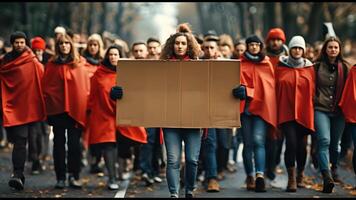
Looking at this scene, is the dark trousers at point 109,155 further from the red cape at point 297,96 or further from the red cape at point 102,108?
the red cape at point 297,96

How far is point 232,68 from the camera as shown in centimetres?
939

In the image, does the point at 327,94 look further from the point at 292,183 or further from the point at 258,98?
the point at 292,183

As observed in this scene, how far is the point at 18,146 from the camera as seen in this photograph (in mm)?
11055

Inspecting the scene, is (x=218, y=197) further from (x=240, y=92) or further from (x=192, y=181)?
(x=240, y=92)

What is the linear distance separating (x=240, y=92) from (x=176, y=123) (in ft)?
2.85

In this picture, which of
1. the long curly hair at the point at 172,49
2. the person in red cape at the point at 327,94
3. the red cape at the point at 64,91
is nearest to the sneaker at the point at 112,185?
the red cape at the point at 64,91

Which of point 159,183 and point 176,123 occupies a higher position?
point 176,123

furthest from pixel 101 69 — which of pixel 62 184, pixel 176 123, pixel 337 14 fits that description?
pixel 337 14

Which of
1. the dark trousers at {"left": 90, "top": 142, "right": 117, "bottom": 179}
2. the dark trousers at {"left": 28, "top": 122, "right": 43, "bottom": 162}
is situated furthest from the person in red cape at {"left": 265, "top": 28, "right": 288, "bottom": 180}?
the dark trousers at {"left": 28, "top": 122, "right": 43, "bottom": 162}

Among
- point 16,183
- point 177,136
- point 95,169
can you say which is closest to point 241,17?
point 95,169

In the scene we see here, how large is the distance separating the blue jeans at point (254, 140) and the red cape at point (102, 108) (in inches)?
77.8

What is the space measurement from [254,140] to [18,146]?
343 cm

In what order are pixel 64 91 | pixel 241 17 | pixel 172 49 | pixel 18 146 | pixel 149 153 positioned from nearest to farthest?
pixel 172 49 < pixel 18 146 < pixel 64 91 < pixel 149 153 < pixel 241 17

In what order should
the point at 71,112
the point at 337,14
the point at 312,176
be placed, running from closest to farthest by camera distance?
the point at 71,112 → the point at 312,176 → the point at 337,14
